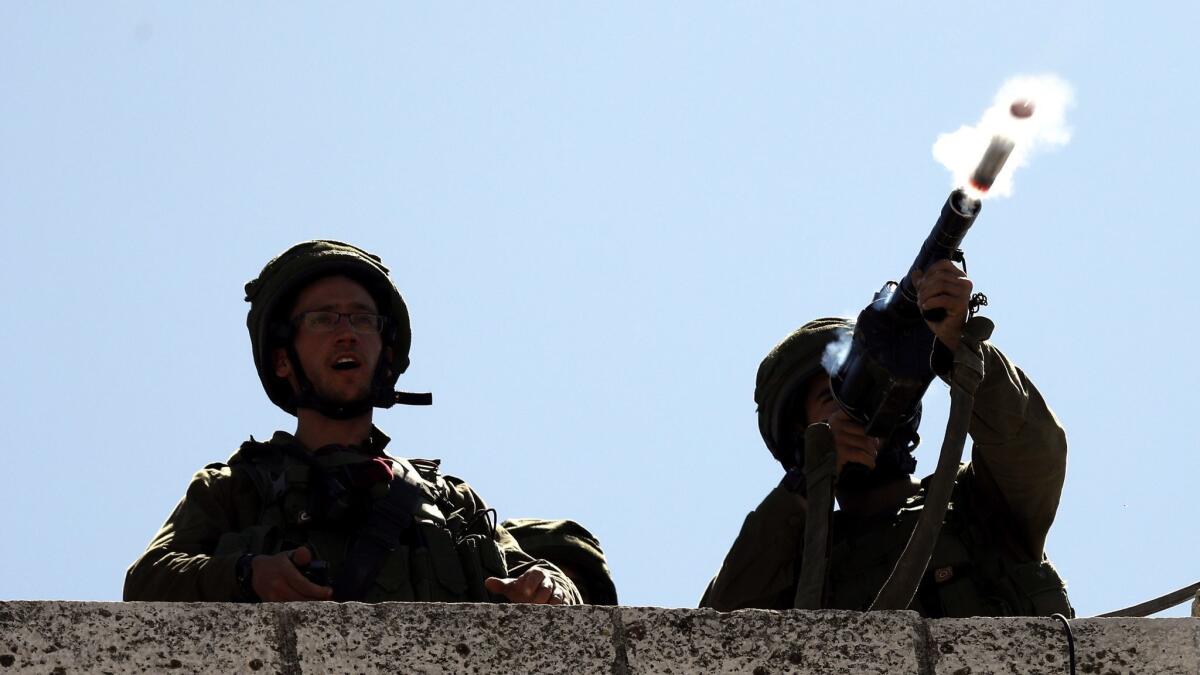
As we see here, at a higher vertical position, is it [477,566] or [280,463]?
[280,463]

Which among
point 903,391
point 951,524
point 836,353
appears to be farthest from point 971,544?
point 836,353

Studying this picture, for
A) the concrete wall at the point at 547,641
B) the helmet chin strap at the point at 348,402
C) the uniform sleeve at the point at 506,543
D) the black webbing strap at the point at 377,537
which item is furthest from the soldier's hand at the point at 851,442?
the concrete wall at the point at 547,641

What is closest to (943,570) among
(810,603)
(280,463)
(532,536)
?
(810,603)

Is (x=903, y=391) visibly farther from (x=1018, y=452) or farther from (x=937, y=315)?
(x=937, y=315)

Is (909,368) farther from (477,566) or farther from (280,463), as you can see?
(280,463)

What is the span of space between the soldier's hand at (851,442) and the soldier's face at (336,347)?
1.46m

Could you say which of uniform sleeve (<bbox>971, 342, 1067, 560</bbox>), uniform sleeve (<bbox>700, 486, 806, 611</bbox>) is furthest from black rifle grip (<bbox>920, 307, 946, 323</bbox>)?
uniform sleeve (<bbox>700, 486, 806, 611</bbox>)

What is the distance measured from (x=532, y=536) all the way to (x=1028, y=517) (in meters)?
1.62

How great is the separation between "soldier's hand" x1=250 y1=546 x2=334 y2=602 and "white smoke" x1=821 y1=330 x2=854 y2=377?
1979mm

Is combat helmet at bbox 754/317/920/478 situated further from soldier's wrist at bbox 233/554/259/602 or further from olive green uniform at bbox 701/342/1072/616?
soldier's wrist at bbox 233/554/259/602

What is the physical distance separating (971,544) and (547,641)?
2219 millimetres

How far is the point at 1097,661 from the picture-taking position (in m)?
4.50

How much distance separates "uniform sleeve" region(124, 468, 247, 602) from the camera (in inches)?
213

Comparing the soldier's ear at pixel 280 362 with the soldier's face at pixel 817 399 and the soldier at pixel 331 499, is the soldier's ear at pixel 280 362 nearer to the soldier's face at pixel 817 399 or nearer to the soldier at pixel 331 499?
the soldier at pixel 331 499
